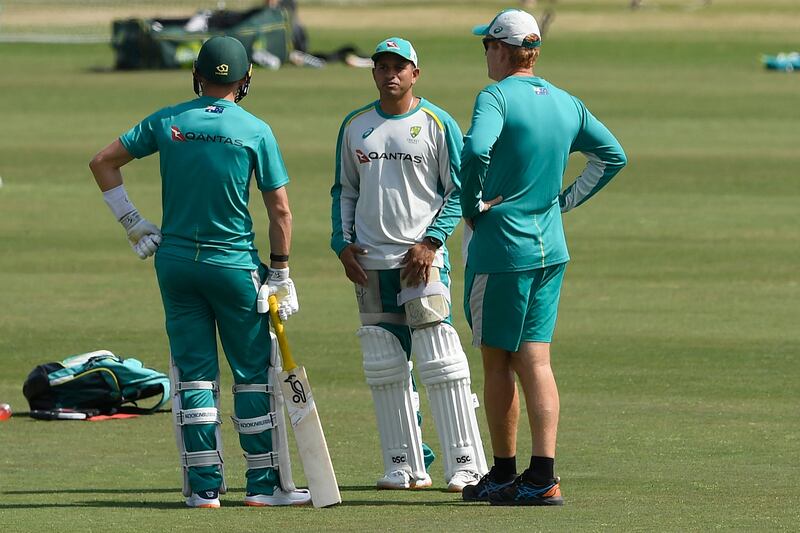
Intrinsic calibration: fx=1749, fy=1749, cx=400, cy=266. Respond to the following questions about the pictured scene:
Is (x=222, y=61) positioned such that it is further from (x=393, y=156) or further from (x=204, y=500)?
(x=204, y=500)

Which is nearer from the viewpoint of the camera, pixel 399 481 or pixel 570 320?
pixel 399 481

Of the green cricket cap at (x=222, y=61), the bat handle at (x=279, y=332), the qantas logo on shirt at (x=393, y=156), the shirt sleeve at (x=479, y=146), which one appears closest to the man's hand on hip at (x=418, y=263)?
the qantas logo on shirt at (x=393, y=156)

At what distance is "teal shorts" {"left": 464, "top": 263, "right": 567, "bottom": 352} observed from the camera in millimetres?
7293

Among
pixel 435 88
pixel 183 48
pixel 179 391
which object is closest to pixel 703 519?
pixel 179 391

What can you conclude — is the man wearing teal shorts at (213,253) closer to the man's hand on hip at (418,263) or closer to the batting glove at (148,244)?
the batting glove at (148,244)

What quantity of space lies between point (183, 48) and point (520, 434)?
2488 cm

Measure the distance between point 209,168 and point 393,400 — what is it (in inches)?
54.9

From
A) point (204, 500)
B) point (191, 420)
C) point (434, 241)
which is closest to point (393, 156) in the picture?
point (434, 241)

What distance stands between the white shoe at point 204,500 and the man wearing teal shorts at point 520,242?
113 cm

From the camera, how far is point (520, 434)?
30.7 feet

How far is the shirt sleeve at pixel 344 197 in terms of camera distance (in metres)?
7.83

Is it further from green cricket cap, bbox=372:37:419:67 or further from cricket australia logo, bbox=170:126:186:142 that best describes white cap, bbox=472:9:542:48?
cricket australia logo, bbox=170:126:186:142

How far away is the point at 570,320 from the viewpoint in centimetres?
1254

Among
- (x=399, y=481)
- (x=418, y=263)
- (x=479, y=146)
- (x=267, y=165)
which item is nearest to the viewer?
(x=479, y=146)
